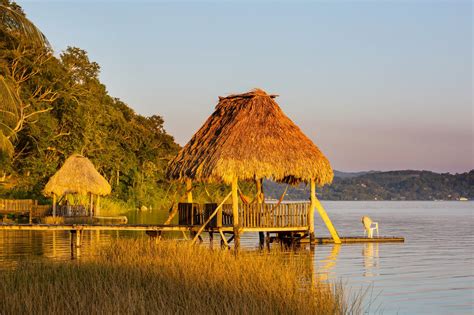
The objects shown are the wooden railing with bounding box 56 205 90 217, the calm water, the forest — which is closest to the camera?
the calm water

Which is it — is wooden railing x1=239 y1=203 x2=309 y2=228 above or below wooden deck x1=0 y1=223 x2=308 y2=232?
above

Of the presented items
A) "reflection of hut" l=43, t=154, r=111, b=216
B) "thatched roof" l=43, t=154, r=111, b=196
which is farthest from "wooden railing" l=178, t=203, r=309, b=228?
"thatched roof" l=43, t=154, r=111, b=196

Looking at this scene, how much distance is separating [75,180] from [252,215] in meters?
15.2

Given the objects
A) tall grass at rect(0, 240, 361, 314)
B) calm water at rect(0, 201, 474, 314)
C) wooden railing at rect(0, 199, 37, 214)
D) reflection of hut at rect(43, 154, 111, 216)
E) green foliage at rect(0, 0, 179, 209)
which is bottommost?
calm water at rect(0, 201, 474, 314)

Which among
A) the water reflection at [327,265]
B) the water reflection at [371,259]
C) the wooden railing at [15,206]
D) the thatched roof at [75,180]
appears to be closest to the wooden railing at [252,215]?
the water reflection at [327,265]

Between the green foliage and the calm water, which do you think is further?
the green foliage

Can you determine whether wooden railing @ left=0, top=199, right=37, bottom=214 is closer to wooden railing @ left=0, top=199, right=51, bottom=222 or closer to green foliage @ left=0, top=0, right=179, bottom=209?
wooden railing @ left=0, top=199, right=51, bottom=222

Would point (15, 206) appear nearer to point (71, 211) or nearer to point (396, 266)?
point (71, 211)

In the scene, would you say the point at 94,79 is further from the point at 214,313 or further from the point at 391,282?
the point at 214,313

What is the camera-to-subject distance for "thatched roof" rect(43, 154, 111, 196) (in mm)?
35656

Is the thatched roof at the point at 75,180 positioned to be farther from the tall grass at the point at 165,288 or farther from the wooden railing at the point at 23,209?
the tall grass at the point at 165,288

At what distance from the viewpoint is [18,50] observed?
40.2 meters

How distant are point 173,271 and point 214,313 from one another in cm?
315

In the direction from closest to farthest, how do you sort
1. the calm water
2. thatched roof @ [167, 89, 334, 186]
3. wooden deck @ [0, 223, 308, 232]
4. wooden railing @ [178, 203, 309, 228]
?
1. the calm water
2. thatched roof @ [167, 89, 334, 186]
3. wooden deck @ [0, 223, 308, 232]
4. wooden railing @ [178, 203, 309, 228]
